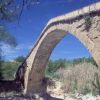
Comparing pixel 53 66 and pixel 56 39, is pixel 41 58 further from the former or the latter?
pixel 53 66

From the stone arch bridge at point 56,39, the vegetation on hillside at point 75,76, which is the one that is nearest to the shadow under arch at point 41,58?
the stone arch bridge at point 56,39

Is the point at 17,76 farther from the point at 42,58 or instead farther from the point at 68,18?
the point at 68,18

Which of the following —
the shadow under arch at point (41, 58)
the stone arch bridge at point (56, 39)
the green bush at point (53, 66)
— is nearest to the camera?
the stone arch bridge at point (56, 39)

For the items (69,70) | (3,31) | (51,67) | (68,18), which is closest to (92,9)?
(68,18)

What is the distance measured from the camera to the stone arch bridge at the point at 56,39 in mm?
9586

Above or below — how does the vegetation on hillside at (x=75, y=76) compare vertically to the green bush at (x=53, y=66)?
below

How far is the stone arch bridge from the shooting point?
959 cm

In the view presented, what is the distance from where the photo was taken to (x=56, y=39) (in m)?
16.3

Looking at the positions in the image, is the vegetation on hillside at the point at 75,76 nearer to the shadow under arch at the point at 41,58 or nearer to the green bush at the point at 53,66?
the shadow under arch at the point at 41,58

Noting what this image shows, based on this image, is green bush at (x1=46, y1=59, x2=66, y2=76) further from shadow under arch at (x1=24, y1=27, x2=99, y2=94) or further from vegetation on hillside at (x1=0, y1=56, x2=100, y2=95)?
shadow under arch at (x1=24, y1=27, x2=99, y2=94)

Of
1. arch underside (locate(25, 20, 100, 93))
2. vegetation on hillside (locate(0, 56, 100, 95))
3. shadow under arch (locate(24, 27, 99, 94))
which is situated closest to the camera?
arch underside (locate(25, 20, 100, 93))

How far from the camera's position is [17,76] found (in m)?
20.1

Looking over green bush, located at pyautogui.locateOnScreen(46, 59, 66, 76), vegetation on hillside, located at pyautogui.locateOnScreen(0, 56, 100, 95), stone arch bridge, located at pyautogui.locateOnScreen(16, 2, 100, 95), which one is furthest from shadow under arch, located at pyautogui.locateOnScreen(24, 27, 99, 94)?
green bush, located at pyautogui.locateOnScreen(46, 59, 66, 76)

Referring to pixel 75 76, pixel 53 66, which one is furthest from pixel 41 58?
pixel 53 66
